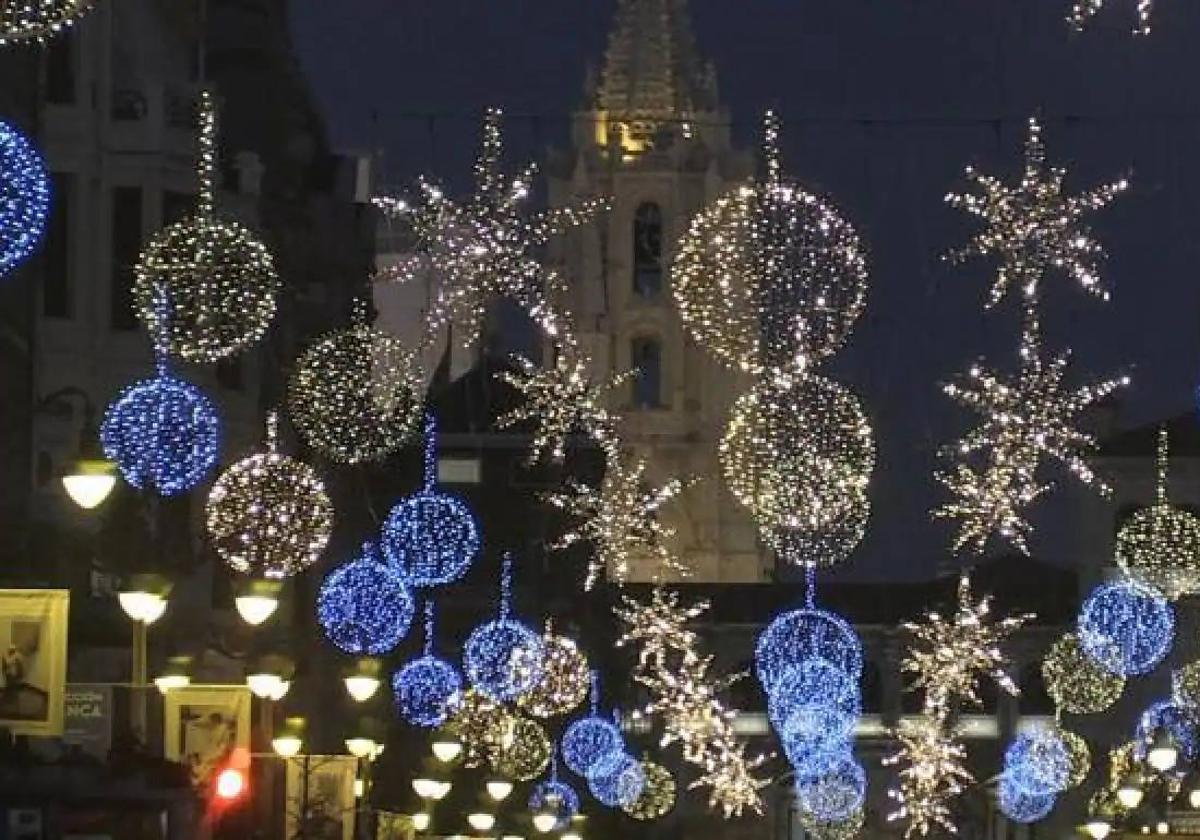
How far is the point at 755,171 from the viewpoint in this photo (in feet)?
384

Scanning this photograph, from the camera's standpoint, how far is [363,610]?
103 feet

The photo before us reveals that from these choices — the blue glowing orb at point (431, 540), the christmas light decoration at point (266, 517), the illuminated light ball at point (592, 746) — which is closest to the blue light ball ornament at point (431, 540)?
the blue glowing orb at point (431, 540)

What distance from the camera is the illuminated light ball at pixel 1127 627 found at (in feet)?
124

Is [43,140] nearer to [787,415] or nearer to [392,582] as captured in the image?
[392,582]

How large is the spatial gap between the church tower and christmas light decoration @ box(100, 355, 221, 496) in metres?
87.9

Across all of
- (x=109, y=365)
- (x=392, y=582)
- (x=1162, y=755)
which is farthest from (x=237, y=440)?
(x=1162, y=755)

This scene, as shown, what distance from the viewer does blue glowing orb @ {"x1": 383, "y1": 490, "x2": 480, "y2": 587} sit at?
104 feet

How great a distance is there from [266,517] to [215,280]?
3944 millimetres

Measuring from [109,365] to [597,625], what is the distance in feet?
144

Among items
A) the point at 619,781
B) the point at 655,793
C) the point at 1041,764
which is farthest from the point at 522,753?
the point at 655,793

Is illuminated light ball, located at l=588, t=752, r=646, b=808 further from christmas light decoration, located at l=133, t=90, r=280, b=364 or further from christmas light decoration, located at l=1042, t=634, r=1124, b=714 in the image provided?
christmas light decoration, located at l=133, t=90, r=280, b=364

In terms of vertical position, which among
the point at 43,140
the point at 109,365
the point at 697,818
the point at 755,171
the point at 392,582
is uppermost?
the point at 755,171

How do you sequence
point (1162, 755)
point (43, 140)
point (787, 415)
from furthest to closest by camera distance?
point (1162, 755)
point (43, 140)
point (787, 415)

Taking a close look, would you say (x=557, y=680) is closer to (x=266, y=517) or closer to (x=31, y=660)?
(x=266, y=517)
